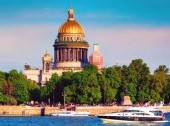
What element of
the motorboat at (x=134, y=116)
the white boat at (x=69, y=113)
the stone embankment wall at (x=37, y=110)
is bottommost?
the motorboat at (x=134, y=116)

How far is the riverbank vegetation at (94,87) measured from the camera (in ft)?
588

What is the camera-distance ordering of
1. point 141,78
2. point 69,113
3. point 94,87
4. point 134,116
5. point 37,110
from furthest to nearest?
point 141,78
point 94,87
point 37,110
point 69,113
point 134,116

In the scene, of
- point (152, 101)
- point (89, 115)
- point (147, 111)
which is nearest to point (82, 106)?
point (89, 115)

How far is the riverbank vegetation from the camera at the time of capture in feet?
588

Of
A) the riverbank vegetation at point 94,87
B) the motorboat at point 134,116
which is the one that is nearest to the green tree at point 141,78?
the riverbank vegetation at point 94,87

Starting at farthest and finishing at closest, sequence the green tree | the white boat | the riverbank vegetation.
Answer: the green tree, the riverbank vegetation, the white boat

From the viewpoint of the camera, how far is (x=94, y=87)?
17962cm

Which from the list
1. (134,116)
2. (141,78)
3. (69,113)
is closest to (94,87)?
(141,78)

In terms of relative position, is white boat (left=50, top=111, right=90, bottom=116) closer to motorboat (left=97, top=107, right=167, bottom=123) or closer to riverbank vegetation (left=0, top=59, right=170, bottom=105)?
riverbank vegetation (left=0, top=59, right=170, bottom=105)

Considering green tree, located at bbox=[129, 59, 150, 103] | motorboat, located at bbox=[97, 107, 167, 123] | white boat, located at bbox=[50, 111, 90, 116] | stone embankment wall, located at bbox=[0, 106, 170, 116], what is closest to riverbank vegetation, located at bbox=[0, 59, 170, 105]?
green tree, located at bbox=[129, 59, 150, 103]

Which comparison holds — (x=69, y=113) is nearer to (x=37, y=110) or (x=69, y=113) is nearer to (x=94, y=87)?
(x=37, y=110)

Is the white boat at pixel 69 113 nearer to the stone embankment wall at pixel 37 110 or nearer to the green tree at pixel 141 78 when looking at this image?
the stone embankment wall at pixel 37 110

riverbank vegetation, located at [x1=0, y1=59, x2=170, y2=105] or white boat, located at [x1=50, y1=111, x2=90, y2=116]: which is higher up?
riverbank vegetation, located at [x1=0, y1=59, x2=170, y2=105]

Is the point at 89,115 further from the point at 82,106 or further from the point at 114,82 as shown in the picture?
the point at 114,82
